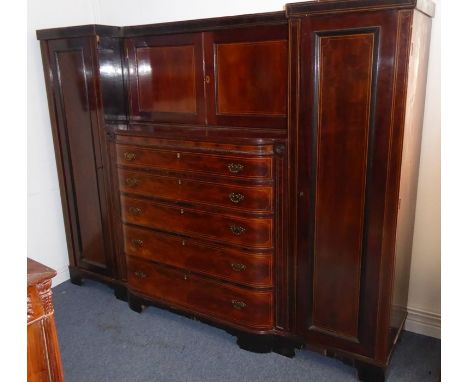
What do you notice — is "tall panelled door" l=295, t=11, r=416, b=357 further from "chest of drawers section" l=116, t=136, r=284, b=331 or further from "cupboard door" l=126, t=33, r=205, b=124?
"cupboard door" l=126, t=33, r=205, b=124

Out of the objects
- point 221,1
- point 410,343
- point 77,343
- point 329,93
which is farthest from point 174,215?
point 410,343

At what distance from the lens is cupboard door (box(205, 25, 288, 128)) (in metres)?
2.14

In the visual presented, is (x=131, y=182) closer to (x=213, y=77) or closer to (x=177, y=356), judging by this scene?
(x=213, y=77)

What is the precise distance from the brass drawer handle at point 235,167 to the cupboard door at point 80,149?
1024mm

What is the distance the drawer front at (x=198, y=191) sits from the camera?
2080mm

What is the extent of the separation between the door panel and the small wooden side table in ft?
5.31

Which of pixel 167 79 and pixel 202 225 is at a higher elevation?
pixel 167 79

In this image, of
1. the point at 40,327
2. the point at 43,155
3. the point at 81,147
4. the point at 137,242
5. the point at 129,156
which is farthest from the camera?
the point at 43,155

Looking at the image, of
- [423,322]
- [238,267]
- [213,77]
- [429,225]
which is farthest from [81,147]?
[423,322]

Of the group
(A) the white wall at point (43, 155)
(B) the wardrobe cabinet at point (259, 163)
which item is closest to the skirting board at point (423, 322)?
(B) the wardrobe cabinet at point (259, 163)

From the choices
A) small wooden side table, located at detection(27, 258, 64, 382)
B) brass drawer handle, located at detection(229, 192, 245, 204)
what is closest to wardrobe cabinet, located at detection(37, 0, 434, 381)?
brass drawer handle, located at detection(229, 192, 245, 204)

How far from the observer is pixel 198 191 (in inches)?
88.3

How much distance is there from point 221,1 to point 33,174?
1.70 metres

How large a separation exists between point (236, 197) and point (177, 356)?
0.96 meters
